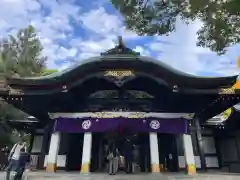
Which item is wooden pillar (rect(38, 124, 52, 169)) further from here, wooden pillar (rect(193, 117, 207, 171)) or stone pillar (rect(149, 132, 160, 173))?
wooden pillar (rect(193, 117, 207, 171))

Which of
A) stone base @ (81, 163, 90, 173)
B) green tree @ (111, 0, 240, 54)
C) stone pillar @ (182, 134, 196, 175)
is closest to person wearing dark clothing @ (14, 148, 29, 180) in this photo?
stone base @ (81, 163, 90, 173)

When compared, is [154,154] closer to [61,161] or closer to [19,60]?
[61,161]

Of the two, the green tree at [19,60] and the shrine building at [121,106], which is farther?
the green tree at [19,60]

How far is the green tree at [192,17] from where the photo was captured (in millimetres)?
7617

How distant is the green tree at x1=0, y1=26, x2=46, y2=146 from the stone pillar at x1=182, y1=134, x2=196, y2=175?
13.1 metres

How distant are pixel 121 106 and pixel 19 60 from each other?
16577 millimetres

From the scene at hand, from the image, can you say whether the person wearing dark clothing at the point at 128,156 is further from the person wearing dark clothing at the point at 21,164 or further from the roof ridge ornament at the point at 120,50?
the person wearing dark clothing at the point at 21,164

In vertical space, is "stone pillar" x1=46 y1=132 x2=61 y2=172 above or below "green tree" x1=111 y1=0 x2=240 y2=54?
below

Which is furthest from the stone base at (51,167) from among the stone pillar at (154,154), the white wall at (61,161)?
the stone pillar at (154,154)

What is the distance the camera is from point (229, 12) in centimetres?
740

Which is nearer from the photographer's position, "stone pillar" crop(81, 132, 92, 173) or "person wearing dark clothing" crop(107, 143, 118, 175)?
"person wearing dark clothing" crop(107, 143, 118, 175)

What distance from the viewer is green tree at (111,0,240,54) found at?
762 cm

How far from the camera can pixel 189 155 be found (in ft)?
42.9

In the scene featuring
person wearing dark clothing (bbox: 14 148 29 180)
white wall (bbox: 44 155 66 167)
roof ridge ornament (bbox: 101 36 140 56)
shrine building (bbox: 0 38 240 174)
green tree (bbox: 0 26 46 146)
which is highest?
green tree (bbox: 0 26 46 146)
